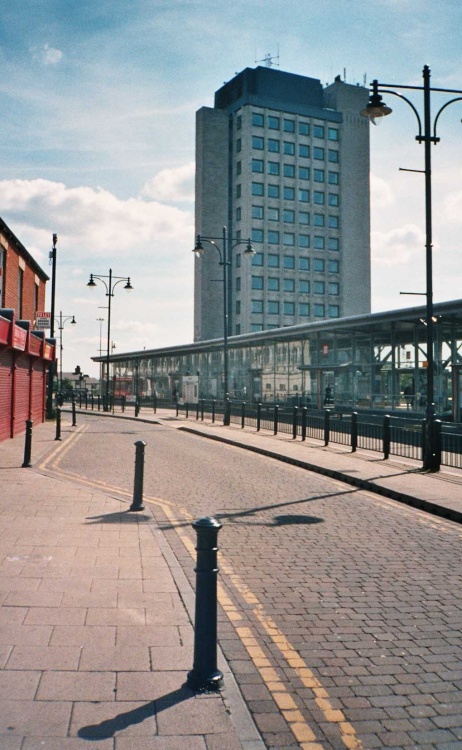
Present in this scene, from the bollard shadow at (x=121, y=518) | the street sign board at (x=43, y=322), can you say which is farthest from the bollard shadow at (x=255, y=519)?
the street sign board at (x=43, y=322)

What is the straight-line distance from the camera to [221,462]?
17.9m

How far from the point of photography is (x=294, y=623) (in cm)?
567

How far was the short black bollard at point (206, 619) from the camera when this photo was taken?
14.3 ft

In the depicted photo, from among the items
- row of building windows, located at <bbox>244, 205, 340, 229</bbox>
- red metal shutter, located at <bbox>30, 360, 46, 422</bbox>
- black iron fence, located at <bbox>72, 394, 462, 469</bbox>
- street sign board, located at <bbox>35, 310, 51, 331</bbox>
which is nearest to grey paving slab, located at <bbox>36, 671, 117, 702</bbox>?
black iron fence, located at <bbox>72, 394, 462, 469</bbox>

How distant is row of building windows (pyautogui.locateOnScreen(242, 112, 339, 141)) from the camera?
97.3 meters

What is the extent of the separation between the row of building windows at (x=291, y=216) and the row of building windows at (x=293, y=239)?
5.88ft

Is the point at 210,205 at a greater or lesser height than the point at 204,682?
greater

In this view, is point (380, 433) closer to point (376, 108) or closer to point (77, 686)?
point (376, 108)

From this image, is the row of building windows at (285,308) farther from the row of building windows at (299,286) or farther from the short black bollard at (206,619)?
the short black bollard at (206,619)

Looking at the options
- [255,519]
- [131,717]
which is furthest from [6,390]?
[131,717]

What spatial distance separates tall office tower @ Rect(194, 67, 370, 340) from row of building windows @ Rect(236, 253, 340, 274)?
14cm

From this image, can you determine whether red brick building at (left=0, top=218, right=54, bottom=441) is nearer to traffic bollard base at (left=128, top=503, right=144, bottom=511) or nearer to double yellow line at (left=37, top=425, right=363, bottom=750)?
traffic bollard base at (left=128, top=503, right=144, bottom=511)

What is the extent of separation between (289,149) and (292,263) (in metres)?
15.9

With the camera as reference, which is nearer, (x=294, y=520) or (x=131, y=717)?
(x=131, y=717)
